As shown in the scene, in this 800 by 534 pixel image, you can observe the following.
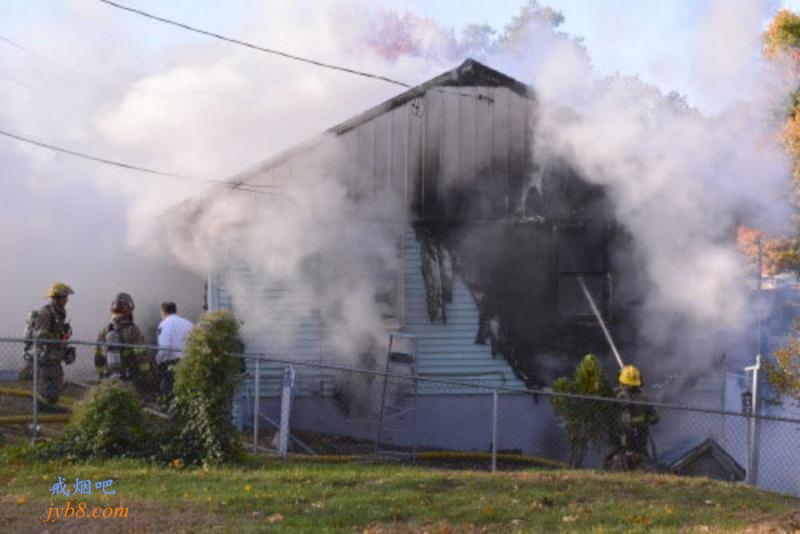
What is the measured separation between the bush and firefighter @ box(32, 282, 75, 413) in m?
1.95

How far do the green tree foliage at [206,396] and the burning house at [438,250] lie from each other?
4.22m

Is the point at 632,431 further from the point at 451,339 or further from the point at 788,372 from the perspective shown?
the point at 451,339

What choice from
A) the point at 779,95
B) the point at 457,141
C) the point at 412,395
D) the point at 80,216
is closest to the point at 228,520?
the point at 412,395

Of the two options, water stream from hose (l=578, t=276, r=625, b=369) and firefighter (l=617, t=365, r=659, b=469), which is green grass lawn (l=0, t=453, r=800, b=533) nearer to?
firefighter (l=617, t=365, r=659, b=469)

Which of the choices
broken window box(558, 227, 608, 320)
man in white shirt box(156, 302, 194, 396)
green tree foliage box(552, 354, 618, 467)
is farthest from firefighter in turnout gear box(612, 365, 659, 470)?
man in white shirt box(156, 302, 194, 396)

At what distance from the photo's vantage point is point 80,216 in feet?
63.6

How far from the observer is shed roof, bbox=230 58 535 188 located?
1527 centimetres

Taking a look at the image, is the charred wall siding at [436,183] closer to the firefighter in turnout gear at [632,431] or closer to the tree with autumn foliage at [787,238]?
the firefighter in turnout gear at [632,431]

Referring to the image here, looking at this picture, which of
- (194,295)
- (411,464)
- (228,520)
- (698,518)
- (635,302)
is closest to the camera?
(228,520)

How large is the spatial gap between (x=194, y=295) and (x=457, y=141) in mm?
5669

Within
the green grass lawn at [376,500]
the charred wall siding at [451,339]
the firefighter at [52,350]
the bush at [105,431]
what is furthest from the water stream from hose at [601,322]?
the bush at [105,431]

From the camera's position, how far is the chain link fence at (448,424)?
13922 millimetres

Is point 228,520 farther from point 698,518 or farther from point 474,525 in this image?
point 698,518

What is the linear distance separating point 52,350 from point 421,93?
6.12 metres
